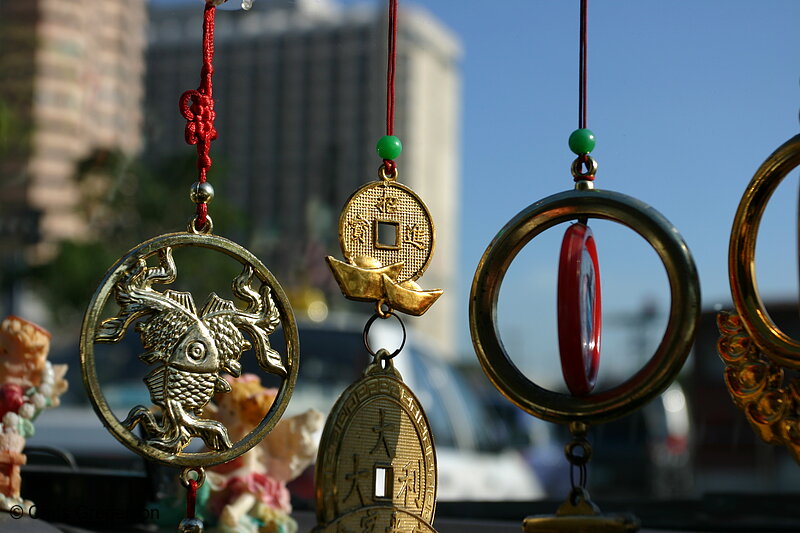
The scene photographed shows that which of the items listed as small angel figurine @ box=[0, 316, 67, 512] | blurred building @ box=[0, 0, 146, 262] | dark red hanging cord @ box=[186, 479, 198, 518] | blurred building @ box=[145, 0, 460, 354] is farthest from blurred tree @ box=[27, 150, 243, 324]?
dark red hanging cord @ box=[186, 479, 198, 518]

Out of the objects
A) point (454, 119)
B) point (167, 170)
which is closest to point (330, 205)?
point (167, 170)

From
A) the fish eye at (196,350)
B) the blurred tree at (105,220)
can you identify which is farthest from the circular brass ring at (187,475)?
the blurred tree at (105,220)

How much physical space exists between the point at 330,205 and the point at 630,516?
807 centimetres

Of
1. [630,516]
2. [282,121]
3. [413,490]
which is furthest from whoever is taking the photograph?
[282,121]

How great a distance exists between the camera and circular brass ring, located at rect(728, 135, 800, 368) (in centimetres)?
91

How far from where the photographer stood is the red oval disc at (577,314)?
0.90m

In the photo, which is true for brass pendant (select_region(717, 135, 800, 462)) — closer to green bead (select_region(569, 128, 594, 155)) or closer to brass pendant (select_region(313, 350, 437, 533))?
green bead (select_region(569, 128, 594, 155))

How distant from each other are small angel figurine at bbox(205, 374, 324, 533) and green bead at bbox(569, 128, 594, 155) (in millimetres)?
417

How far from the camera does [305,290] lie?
21.7 ft

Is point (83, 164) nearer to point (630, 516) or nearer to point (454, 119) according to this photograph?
point (630, 516)

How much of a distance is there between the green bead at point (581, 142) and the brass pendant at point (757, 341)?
0.15m

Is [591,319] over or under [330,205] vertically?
under

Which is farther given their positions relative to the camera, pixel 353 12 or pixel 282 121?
pixel 282 121

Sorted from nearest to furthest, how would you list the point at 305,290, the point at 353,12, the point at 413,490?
1. the point at 413,490
2. the point at 353,12
3. the point at 305,290
